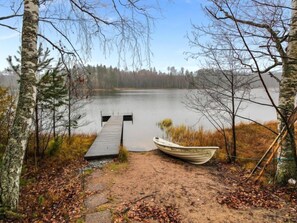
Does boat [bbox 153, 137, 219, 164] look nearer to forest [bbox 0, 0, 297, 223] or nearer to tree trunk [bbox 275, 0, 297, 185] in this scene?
forest [bbox 0, 0, 297, 223]

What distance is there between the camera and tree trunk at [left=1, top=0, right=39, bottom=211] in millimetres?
2924

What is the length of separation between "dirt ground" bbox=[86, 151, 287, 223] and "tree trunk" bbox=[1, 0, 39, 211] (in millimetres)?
1268

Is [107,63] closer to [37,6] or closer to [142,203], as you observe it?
[37,6]

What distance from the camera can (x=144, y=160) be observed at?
5.93m

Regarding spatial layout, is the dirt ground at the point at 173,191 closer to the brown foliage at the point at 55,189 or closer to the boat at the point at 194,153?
the brown foliage at the point at 55,189

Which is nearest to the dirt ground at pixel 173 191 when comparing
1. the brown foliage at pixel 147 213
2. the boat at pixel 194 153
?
the brown foliage at pixel 147 213

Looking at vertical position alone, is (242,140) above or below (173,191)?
below

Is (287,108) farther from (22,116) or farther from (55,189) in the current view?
(55,189)

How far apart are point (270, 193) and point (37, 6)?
466 cm

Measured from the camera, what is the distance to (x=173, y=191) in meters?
3.81

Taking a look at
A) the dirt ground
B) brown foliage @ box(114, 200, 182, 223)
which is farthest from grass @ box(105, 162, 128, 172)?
brown foliage @ box(114, 200, 182, 223)

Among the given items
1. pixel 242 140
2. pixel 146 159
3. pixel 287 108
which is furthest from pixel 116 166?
pixel 242 140

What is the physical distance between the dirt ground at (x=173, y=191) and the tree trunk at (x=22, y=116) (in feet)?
4.16

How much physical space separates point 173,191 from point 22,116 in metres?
2.63
